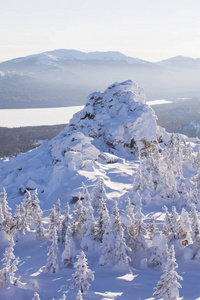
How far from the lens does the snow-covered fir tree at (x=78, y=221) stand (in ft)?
77.6

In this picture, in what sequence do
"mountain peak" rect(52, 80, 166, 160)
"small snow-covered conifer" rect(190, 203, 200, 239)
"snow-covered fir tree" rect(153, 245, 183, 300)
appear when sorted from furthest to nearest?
"mountain peak" rect(52, 80, 166, 160) < "small snow-covered conifer" rect(190, 203, 200, 239) < "snow-covered fir tree" rect(153, 245, 183, 300)

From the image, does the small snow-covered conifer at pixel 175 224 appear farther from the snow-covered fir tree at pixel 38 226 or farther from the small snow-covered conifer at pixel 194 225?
the snow-covered fir tree at pixel 38 226

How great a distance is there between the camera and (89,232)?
21906mm

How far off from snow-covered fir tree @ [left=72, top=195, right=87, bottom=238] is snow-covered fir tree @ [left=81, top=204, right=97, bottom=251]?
171 cm

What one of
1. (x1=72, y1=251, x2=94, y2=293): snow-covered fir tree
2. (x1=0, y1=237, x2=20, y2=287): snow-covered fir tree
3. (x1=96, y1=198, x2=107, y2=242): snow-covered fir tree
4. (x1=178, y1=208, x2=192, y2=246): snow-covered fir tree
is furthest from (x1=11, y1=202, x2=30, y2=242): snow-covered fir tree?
(x1=178, y1=208, x2=192, y2=246): snow-covered fir tree

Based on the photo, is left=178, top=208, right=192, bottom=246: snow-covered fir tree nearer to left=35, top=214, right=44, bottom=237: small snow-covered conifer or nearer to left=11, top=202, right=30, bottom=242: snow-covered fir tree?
left=35, top=214, right=44, bottom=237: small snow-covered conifer

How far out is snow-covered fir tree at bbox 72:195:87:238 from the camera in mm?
23656

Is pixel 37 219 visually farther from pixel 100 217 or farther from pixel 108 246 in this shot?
pixel 108 246

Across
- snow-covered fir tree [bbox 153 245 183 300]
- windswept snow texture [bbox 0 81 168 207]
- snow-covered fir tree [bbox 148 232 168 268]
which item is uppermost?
windswept snow texture [bbox 0 81 168 207]

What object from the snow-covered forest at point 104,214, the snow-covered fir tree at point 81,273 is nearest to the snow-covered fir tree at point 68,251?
the snow-covered forest at point 104,214

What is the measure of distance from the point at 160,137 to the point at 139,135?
6.67 m

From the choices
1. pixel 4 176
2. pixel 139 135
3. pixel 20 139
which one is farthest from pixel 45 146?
pixel 20 139

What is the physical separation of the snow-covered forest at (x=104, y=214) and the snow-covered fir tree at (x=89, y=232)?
7 centimetres

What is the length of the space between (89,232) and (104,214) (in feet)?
6.10
